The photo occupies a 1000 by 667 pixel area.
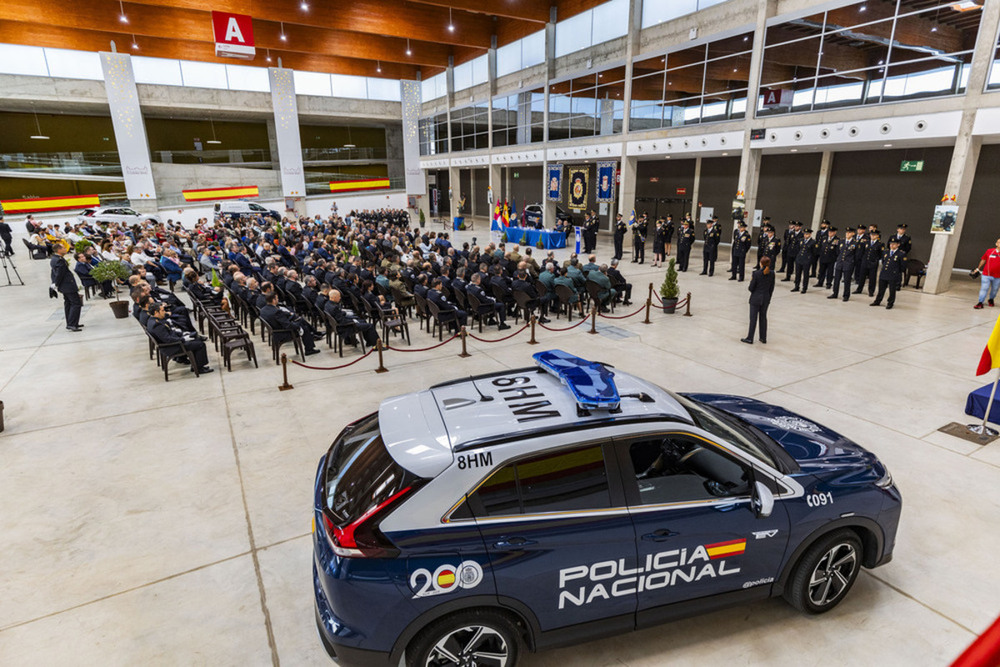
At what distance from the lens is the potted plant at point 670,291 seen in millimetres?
11812

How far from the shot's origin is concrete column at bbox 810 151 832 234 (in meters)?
19.0

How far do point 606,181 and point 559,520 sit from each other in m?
25.0

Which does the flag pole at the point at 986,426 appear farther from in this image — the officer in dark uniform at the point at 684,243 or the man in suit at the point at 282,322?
the officer in dark uniform at the point at 684,243

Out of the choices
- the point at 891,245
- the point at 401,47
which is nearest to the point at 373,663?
the point at 891,245

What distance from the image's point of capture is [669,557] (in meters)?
3.16

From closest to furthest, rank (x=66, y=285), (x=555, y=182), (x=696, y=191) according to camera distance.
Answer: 1. (x=66, y=285)
2. (x=696, y=191)
3. (x=555, y=182)

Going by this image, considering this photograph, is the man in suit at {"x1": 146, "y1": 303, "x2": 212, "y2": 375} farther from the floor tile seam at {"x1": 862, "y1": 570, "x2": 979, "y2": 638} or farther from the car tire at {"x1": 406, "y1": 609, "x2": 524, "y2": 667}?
the floor tile seam at {"x1": 862, "y1": 570, "x2": 979, "y2": 638}

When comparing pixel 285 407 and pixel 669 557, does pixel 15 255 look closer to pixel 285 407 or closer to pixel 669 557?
pixel 285 407

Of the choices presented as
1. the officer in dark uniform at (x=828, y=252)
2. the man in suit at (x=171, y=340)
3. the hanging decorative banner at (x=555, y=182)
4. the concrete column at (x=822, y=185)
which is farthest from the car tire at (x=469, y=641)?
the hanging decorative banner at (x=555, y=182)

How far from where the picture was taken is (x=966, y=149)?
A: 12938 millimetres

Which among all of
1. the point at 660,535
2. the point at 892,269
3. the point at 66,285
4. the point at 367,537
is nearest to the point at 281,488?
the point at 367,537

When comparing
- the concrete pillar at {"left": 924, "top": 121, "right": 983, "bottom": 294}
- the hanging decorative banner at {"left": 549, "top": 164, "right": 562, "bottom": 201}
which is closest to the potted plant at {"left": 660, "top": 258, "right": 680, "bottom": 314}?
the concrete pillar at {"left": 924, "top": 121, "right": 983, "bottom": 294}

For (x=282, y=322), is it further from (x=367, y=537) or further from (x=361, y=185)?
(x=361, y=185)

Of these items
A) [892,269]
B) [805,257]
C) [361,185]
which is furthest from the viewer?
[361,185]
